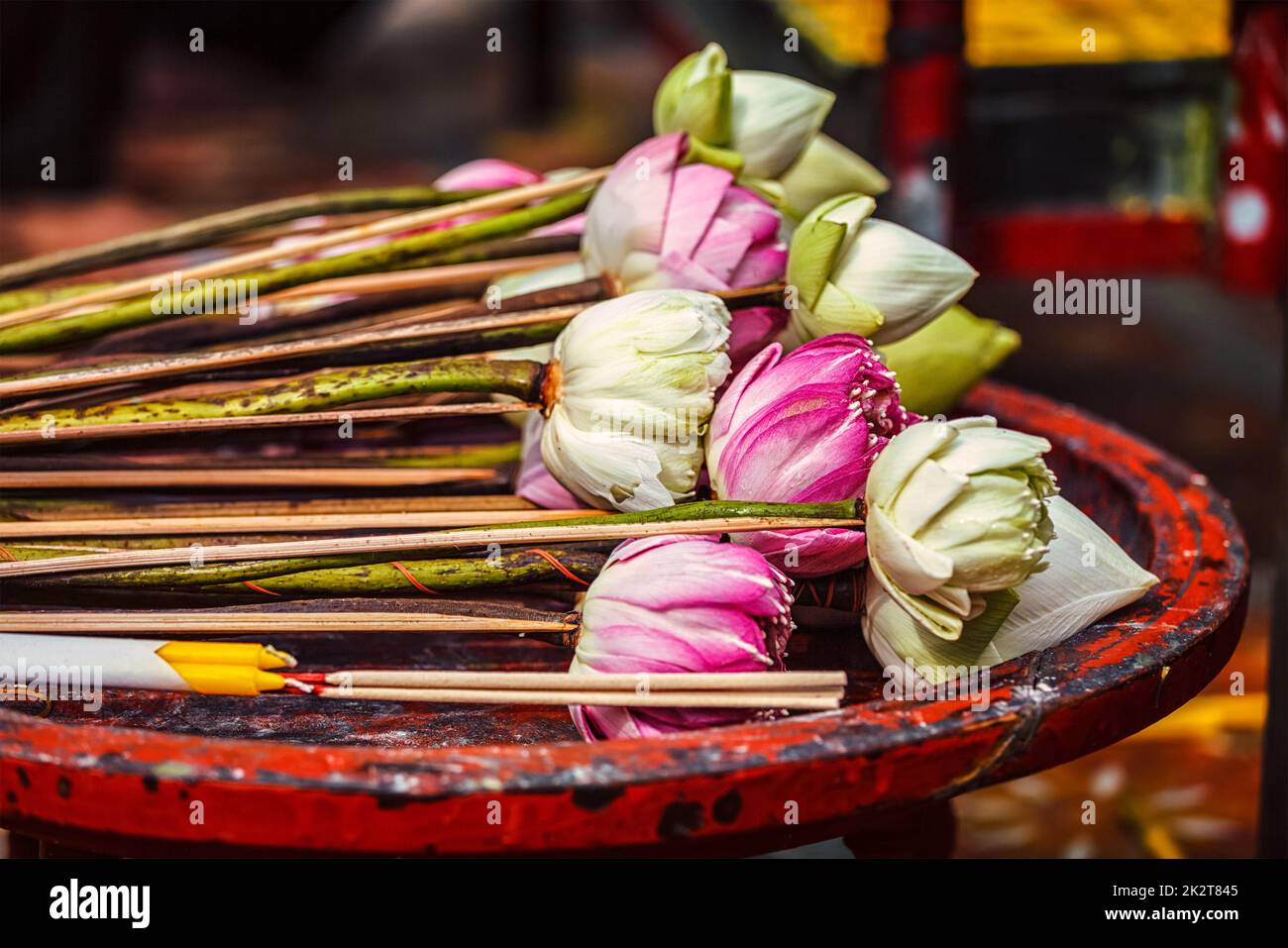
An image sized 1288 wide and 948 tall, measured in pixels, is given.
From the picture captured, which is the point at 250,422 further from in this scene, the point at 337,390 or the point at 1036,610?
the point at 1036,610

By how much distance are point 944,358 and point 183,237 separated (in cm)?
53

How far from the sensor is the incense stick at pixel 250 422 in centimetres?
64

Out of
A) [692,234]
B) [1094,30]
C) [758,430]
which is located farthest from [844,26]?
[758,430]

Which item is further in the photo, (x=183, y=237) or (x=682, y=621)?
(x=183, y=237)

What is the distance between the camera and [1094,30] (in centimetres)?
180

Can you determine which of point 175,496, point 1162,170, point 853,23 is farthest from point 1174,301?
point 175,496

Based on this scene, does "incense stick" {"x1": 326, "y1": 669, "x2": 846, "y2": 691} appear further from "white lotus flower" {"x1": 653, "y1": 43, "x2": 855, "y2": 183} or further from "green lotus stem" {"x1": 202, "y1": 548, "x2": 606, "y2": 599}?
"white lotus flower" {"x1": 653, "y1": 43, "x2": 855, "y2": 183}

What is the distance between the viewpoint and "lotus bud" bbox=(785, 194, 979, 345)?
651 mm

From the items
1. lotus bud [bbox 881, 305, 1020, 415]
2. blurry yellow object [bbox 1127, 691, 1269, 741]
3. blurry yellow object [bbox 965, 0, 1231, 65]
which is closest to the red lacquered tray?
lotus bud [bbox 881, 305, 1020, 415]

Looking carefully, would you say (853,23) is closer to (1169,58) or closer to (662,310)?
(1169,58)

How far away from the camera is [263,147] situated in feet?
14.0

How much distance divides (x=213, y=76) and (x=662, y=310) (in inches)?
207

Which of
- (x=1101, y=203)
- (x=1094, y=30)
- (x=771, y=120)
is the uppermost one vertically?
(x=1094, y=30)
